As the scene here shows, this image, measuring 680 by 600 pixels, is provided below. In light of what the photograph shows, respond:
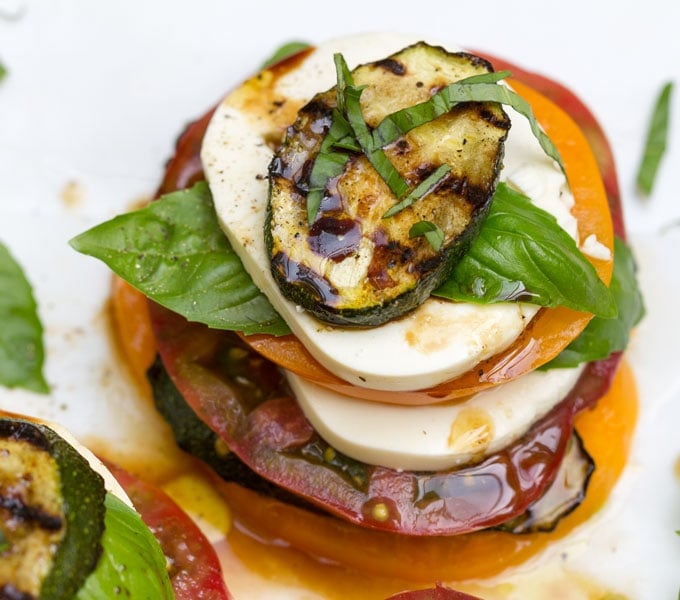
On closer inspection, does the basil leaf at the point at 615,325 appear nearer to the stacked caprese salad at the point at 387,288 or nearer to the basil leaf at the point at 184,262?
the stacked caprese salad at the point at 387,288

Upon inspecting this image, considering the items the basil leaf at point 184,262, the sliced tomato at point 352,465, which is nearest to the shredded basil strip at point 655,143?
the sliced tomato at point 352,465

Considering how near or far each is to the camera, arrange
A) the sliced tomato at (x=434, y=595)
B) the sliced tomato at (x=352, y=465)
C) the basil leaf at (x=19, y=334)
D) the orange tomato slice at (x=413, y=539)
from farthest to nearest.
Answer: the basil leaf at (x=19, y=334) < the orange tomato slice at (x=413, y=539) < the sliced tomato at (x=352, y=465) < the sliced tomato at (x=434, y=595)

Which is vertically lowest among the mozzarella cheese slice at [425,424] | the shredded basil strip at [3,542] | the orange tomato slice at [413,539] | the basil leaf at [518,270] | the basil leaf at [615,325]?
the orange tomato slice at [413,539]

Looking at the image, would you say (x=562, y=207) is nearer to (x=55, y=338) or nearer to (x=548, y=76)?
(x=548, y=76)

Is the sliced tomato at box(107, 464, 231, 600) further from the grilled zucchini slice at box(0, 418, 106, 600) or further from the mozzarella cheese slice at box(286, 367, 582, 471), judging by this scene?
the grilled zucchini slice at box(0, 418, 106, 600)

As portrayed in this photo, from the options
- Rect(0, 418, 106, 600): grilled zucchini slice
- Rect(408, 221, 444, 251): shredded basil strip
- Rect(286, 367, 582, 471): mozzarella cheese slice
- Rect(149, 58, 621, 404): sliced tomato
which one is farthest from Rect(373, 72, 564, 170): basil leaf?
Rect(0, 418, 106, 600): grilled zucchini slice

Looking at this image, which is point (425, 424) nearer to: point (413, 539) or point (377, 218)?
point (413, 539)
